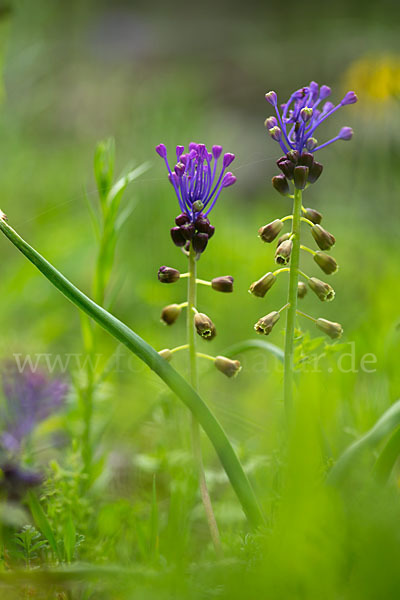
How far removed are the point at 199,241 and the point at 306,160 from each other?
0.14m

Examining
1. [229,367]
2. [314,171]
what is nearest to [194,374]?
[229,367]

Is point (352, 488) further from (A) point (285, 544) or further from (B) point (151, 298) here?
(B) point (151, 298)

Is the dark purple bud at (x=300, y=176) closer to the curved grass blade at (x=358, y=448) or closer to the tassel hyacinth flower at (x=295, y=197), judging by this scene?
the tassel hyacinth flower at (x=295, y=197)

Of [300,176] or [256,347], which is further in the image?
[256,347]

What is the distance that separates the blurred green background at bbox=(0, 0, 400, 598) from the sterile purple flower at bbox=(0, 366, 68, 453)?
154 mm

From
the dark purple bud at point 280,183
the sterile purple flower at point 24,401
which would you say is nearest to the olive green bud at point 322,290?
the dark purple bud at point 280,183

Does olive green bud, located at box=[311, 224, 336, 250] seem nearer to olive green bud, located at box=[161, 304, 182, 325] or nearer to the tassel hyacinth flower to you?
the tassel hyacinth flower

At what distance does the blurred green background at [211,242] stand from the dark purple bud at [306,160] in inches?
4.8

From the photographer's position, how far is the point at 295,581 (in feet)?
1.56

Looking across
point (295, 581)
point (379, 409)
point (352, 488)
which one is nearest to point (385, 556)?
point (295, 581)

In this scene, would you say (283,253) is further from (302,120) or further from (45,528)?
(45,528)

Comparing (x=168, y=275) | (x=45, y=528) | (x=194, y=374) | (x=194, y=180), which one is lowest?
(x=45, y=528)

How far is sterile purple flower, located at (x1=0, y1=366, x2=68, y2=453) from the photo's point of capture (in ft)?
3.17

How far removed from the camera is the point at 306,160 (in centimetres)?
67
